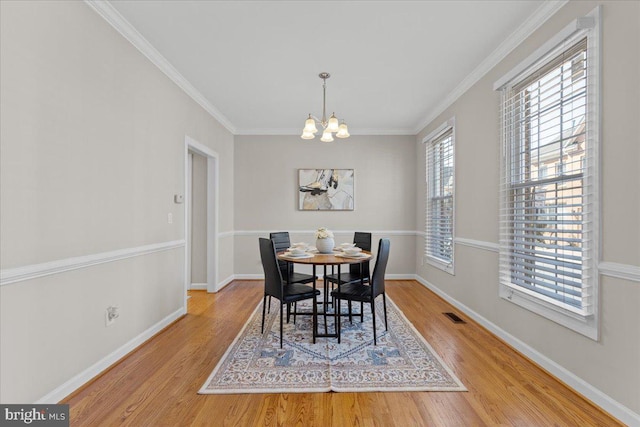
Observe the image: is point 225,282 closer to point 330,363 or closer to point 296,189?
point 296,189

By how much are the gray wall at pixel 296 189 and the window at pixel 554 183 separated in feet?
9.00

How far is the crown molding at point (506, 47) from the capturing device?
7.56 ft

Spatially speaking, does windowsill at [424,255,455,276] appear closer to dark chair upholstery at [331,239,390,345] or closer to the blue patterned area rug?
the blue patterned area rug

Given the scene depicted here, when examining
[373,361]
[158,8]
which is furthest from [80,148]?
[373,361]

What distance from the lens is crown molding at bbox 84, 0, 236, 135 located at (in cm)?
229

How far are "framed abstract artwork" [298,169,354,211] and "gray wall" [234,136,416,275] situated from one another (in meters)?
0.09

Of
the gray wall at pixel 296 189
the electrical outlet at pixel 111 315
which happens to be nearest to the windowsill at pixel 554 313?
the gray wall at pixel 296 189

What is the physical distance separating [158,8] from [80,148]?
119 centimetres

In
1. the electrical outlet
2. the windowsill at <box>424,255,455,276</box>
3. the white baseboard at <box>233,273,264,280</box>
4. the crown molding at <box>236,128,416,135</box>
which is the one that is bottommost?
the white baseboard at <box>233,273,264,280</box>

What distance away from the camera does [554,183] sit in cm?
233

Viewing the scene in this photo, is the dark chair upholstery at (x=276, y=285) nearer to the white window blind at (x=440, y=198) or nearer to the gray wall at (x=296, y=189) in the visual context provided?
the white window blind at (x=440, y=198)

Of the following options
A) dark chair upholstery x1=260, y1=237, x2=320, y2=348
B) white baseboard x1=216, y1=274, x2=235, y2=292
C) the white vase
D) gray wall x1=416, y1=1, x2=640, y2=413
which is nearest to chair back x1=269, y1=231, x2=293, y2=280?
the white vase

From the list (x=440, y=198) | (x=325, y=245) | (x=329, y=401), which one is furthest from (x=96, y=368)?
(x=440, y=198)

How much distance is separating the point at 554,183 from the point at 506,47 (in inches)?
53.8
